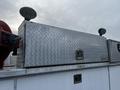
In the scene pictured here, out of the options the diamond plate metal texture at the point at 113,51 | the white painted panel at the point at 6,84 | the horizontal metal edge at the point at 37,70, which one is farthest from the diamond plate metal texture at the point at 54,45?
the diamond plate metal texture at the point at 113,51

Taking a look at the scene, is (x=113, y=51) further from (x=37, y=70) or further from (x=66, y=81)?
(x=37, y=70)

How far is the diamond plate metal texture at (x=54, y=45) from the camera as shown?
157cm

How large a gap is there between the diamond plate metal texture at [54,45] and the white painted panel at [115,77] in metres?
0.53

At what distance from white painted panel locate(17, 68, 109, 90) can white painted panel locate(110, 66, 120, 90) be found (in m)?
0.22

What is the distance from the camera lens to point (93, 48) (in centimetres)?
243

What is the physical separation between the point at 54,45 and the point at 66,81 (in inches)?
19.5

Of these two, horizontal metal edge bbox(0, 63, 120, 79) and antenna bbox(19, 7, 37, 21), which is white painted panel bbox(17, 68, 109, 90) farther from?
antenna bbox(19, 7, 37, 21)

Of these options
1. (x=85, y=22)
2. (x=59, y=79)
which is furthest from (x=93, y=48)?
(x=85, y=22)

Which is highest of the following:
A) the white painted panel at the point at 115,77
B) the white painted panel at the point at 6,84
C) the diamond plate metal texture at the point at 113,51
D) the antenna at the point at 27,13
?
the antenna at the point at 27,13

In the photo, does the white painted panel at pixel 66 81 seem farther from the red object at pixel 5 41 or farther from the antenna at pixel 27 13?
the antenna at pixel 27 13

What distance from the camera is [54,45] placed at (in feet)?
5.99

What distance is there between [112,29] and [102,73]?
1.87 meters

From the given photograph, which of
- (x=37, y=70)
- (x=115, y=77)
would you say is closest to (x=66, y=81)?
(x=37, y=70)

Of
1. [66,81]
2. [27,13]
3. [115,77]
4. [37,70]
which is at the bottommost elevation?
[115,77]
